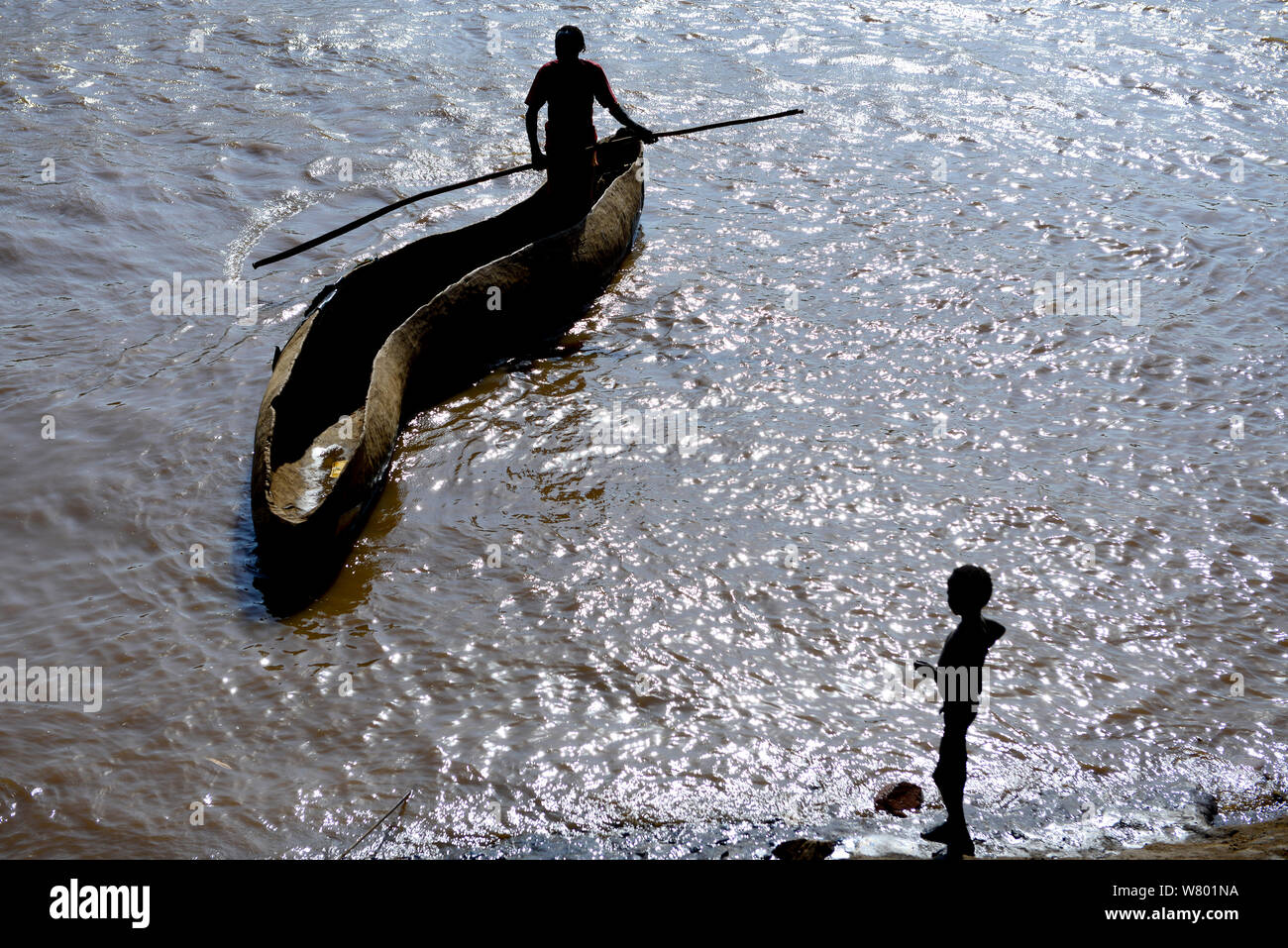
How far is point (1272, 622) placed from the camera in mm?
5230

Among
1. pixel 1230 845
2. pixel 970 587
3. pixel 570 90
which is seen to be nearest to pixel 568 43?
pixel 570 90

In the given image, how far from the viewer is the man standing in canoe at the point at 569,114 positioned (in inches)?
327

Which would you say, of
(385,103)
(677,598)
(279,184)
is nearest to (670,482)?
(677,598)

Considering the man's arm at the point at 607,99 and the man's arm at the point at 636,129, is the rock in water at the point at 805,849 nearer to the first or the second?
the man's arm at the point at 607,99

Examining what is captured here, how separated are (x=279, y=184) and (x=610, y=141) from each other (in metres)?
3.07

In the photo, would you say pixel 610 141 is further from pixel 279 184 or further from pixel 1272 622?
pixel 1272 622

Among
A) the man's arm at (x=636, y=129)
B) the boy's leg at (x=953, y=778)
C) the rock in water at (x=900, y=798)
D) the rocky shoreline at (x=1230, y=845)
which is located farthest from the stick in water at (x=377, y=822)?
the man's arm at (x=636, y=129)

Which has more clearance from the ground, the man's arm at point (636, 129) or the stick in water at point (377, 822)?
the man's arm at point (636, 129)

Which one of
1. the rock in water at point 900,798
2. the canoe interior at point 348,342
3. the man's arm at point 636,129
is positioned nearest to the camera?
the rock in water at point 900,798

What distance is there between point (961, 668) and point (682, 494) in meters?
2.67

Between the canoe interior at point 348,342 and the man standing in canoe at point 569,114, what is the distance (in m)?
0.20

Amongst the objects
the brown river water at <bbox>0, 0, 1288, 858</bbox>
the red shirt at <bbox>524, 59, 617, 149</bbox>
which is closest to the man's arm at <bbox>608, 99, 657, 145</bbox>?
the red shirt at <bbox>524, 59, 617, 149</bbox>

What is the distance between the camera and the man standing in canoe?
831 centimetres

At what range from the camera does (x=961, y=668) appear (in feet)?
11.6
